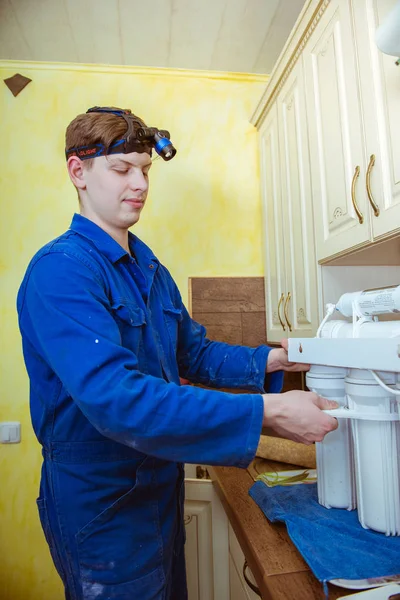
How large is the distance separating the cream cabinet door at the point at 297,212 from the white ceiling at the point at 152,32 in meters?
0.33

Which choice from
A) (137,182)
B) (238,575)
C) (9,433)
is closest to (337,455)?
(238,575)

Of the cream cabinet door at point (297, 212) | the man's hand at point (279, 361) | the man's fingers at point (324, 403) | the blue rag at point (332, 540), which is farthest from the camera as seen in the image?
the cream cabinet door at point (297, 212)

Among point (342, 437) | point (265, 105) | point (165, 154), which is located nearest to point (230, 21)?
point (265, 105)

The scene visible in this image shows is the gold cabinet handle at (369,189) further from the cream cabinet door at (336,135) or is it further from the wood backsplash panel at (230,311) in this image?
the wood backsplash panel at (230,311)

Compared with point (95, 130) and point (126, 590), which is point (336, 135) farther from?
point (126, 590)

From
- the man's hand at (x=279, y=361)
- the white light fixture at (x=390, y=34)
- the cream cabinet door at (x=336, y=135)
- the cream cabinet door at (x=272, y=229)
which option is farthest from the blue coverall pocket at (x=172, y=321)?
the cream cabinet door at (x=272, y=229)

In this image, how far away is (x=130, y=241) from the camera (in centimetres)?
117

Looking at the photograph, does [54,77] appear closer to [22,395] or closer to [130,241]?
[130,241]

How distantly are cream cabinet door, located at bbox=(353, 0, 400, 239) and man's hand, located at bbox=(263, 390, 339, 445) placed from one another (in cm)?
50

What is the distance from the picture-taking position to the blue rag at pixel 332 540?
64 centimetres

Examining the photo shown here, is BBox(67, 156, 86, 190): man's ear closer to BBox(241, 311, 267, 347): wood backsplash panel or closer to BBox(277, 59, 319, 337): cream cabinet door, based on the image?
BBox(277, 59, 319, 337): cream cabinet door

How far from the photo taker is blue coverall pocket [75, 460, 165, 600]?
83 centimetres

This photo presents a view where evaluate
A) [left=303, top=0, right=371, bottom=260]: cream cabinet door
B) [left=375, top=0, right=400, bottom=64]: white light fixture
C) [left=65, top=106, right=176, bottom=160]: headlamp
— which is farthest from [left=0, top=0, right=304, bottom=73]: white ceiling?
[left=375, top=0, right=400, bottom=64]: white light fixture

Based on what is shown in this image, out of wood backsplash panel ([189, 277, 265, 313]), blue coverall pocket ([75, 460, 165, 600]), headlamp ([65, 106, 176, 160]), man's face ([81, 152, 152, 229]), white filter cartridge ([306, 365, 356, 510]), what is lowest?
blue coverall pocket ([75, 460, 165, 600])
